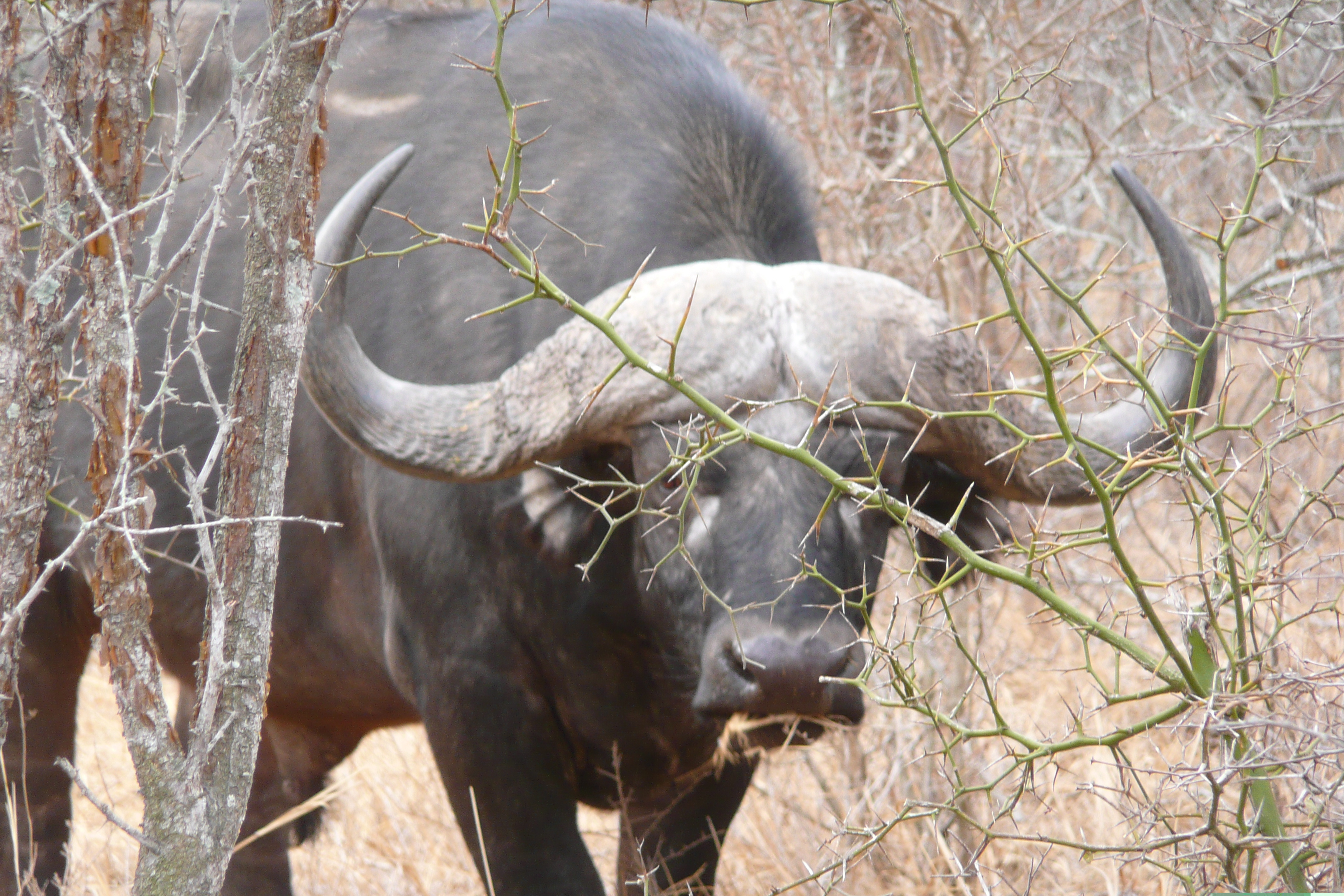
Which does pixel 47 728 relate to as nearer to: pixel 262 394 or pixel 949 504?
pixel 262 394

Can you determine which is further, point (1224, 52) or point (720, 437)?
point (1224, 52)

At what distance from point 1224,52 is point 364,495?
98.2 inches

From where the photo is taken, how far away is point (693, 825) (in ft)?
10.1

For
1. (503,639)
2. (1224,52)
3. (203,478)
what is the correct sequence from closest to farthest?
1. (203,478)
2. (503,639)
3. (1224,52)

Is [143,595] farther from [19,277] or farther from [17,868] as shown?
[17,868]

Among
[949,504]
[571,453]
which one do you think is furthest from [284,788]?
[949,504]

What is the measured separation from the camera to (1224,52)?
11.9 ft

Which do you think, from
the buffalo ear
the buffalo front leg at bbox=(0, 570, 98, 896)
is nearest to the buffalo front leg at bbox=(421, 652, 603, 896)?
the buffalo ear

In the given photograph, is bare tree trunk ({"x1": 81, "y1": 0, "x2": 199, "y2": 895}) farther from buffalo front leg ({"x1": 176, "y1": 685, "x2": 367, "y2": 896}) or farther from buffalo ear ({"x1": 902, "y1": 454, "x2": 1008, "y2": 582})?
buffalo front leg ({"x1": 176, "y1": 685, "x2": 367, "y2": 896})

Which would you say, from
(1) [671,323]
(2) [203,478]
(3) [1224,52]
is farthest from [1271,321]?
(2) [203,478]

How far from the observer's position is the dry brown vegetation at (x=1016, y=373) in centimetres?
301

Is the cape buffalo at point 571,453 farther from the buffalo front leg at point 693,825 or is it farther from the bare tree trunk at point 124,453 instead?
the bare tree trunk at point 124,453

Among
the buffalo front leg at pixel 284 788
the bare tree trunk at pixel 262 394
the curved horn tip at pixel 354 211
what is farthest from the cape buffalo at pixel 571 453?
the bare tree trunk at pixel 262 394

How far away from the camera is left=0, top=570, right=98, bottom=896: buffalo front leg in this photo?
3.29 m
